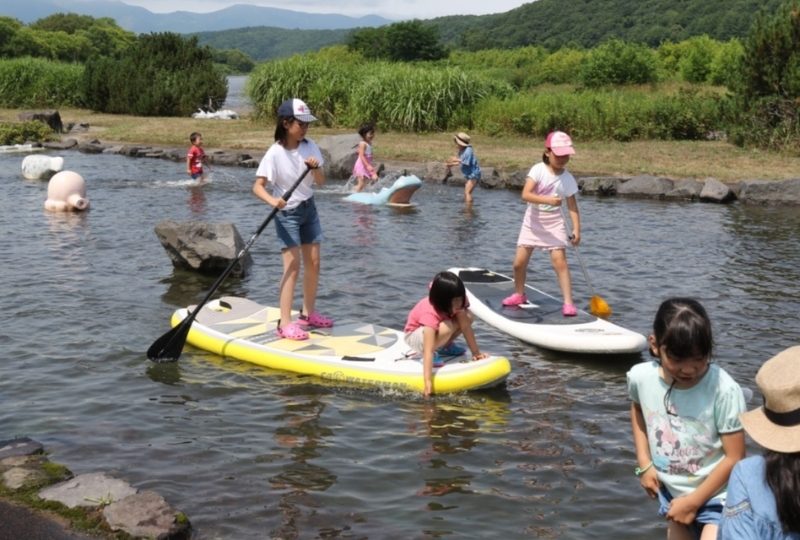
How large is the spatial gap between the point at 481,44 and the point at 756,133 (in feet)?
269

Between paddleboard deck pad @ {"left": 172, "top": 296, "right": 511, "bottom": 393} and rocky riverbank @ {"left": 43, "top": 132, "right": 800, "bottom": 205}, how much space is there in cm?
867

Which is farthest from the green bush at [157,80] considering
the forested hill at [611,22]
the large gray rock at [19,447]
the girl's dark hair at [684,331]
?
the forested hill at [611,22]

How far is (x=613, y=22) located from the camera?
9631 centimetres

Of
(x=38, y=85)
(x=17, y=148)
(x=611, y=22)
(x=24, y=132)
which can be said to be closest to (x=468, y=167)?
(x=17, y=148)

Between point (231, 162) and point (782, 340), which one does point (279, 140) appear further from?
point (231, 162)

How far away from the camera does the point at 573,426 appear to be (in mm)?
6465

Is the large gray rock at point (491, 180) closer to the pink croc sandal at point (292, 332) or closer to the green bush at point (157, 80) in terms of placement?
the pink croc sandal at point (292, 332)

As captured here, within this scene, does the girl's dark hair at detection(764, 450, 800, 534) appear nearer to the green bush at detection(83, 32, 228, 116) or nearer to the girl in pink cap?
the girl in pink cap

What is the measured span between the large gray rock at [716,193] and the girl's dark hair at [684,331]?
1221 centimetres

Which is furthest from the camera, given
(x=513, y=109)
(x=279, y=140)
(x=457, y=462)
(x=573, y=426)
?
(x=513, y=109)

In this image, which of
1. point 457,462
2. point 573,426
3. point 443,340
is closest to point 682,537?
point 457,462

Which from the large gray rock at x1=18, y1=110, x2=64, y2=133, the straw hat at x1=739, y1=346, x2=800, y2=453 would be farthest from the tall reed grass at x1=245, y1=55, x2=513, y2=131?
the straw hat at x1=739, y1=346, x2=800, y2=453

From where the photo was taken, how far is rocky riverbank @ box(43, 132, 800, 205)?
14.9 m

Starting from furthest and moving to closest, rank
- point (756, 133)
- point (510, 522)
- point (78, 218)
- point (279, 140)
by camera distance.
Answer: point (756, 133) < point (78, 218) < point (279, 140) < point (510, 522)
